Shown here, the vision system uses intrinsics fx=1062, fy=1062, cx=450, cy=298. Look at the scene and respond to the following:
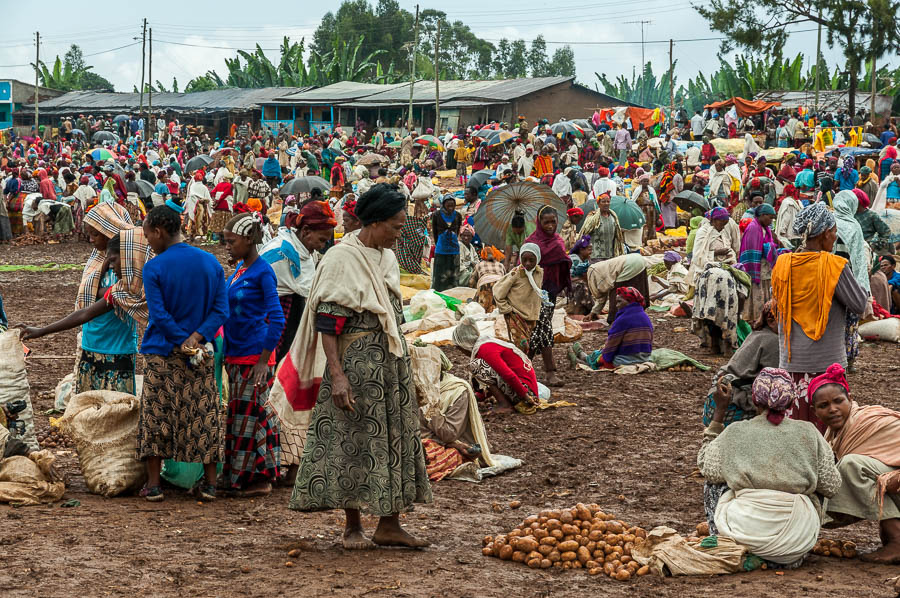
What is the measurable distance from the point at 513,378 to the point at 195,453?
3.28 metres

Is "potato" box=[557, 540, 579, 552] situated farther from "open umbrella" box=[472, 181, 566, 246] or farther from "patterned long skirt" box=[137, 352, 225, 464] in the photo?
"open umbrella" box=[472, 181, 566, 246]

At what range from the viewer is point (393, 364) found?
4504 mm

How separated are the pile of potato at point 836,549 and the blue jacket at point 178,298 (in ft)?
10.0

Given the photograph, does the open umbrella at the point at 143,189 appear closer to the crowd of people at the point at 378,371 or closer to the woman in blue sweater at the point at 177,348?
the crowd of people at the point at 378,371

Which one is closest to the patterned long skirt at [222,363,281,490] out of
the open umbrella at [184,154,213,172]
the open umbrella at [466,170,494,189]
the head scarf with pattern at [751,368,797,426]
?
the head scarf with pattern at [751,368,797,426]

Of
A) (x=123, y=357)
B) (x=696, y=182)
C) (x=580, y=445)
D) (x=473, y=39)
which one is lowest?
(x=580, y=445)

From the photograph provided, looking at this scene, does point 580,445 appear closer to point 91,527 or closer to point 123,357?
point 123,357

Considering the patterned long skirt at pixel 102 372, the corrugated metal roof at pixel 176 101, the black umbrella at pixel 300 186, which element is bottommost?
the patterned long skirt at pixel 102 372

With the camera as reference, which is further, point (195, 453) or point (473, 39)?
point (473, 39)

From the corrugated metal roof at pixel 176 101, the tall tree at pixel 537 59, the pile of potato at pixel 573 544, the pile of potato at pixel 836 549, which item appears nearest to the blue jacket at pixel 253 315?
the pile of potato at pixel 573 544

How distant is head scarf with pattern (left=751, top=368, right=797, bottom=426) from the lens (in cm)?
452

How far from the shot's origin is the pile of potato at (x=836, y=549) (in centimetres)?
471

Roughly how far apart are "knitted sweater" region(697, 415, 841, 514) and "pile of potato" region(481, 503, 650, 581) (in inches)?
22.2

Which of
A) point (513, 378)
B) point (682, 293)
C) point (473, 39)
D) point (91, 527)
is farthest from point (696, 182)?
point (473, 39)
